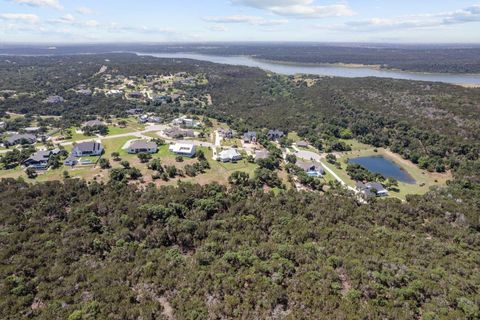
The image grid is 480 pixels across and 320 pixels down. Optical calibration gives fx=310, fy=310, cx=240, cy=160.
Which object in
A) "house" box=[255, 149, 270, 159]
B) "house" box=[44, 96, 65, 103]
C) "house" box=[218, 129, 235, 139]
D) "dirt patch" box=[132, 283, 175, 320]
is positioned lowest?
"dirt patch" box=[132, 283, 175, 320]

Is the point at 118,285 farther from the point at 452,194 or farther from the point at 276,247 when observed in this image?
the point at 452,194

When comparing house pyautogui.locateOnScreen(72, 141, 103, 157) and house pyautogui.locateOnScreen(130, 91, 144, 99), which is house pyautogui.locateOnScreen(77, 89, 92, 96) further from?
house pyautogui.locateOnScreen(72, 141, 103, 157)

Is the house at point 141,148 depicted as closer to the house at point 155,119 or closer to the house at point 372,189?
the house at point 155,119

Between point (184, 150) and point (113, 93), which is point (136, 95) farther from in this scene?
point (184, 150)

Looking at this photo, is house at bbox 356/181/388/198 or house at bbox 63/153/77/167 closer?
house at bbox 356/181/388/198

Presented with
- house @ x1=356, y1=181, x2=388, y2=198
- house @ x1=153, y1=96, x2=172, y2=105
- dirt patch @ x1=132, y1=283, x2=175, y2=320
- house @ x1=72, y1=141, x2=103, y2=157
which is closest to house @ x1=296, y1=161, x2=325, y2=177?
house @ x1=356, y1=181, x2=388, y2=198

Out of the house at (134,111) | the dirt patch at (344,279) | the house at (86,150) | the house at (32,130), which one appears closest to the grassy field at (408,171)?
the dirt patch at (344,279)

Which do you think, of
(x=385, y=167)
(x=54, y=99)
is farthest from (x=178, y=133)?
(x=54, y=99)
